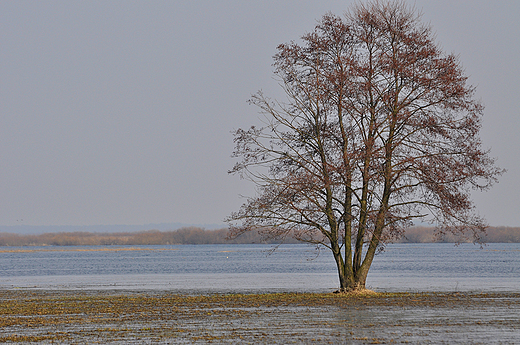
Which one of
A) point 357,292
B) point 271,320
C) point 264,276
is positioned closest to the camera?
point 271,320

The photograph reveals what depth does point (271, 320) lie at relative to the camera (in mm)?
17781

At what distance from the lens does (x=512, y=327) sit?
15.8 meters

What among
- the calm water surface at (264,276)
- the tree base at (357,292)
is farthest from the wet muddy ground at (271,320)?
the calm water surface at (264,276)

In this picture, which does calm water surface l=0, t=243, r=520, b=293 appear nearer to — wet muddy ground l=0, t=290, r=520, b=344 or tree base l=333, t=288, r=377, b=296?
tree base l=333, t=288, r=377, b=296

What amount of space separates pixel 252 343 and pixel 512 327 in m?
6.88

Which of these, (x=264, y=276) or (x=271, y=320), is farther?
(x=264, y=276)

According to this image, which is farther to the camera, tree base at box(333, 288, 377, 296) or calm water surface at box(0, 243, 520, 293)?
calm water surface at box(0, 243, 520, 293)

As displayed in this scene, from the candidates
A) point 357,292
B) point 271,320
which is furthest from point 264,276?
point 271,320

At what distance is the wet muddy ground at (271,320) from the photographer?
14.5 m

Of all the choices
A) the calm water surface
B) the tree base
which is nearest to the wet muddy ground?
the tree base

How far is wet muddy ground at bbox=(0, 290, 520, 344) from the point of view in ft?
47.6

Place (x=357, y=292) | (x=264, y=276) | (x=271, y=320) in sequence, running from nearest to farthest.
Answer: (x=271, y=320), (x=357, y=292), (x=264, y=276)

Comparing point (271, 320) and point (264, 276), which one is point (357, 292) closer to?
point (271, 320)

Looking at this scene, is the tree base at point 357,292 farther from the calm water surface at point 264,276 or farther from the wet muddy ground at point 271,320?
the calm water surface at point 264,276
